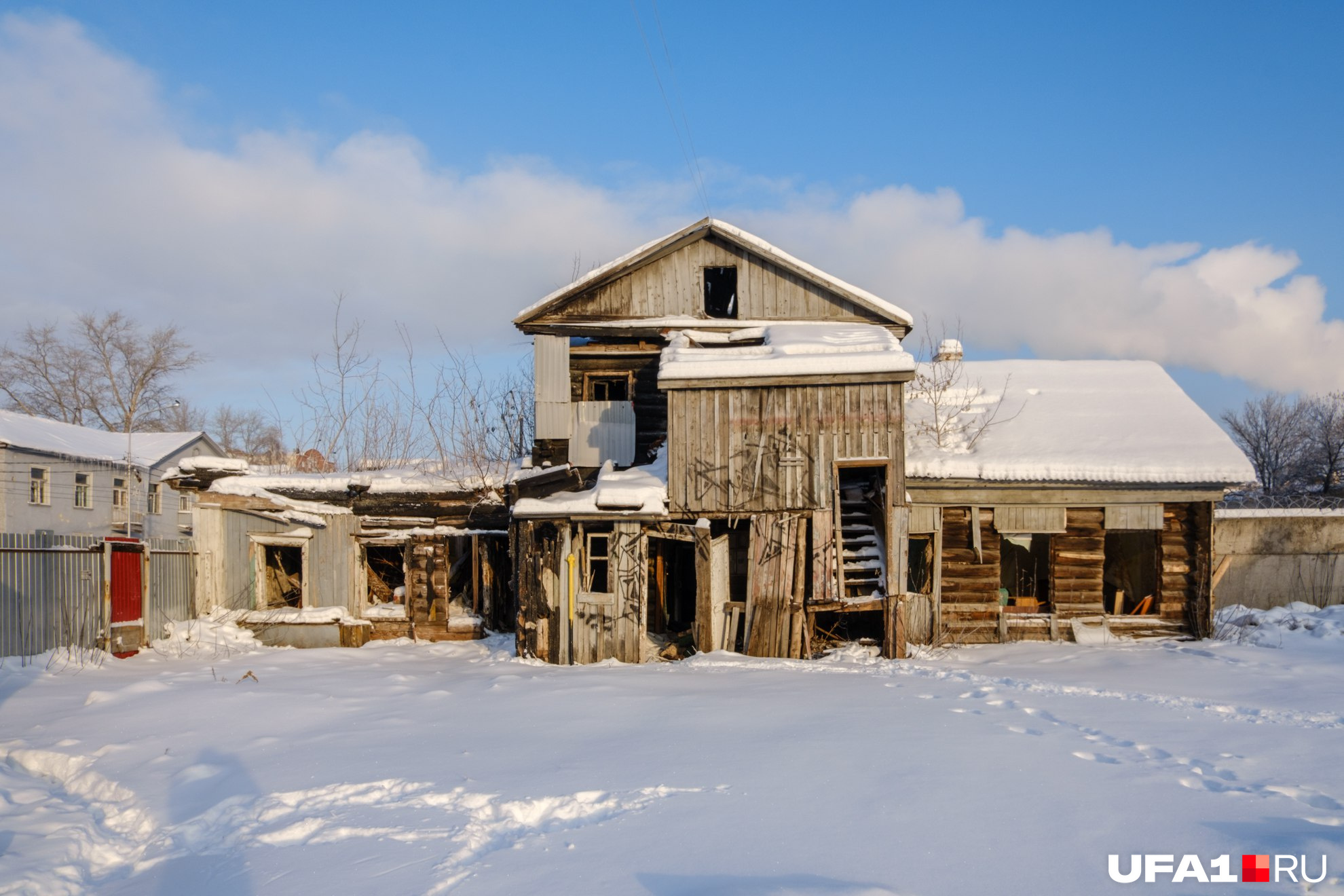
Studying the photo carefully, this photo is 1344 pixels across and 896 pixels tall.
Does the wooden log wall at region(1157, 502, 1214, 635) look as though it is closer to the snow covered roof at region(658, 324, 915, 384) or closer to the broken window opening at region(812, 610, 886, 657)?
the broken window opening at region(812, 610, 886, 657)

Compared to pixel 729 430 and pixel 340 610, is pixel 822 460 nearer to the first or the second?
pixel 729 430

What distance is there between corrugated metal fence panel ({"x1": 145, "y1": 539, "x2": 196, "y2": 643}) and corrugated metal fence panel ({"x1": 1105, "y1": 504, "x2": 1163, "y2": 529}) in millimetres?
17539

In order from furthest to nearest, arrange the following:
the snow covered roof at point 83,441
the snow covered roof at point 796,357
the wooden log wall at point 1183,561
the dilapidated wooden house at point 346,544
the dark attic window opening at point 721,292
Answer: the snow covered roof at point 83,441 → the dark attic window opening at point 721,292 → the dilapidated wooden house at point 346,544 → the wooden log wall at point 1183,561 → the snow covered roof at point 796,357

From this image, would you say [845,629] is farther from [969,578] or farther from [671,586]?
[671,586]

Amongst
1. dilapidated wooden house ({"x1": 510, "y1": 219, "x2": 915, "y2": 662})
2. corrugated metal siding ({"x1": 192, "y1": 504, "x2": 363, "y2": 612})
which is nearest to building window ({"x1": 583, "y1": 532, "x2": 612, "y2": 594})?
dilapidated wooden house ({"x1": 510, "y1": 219, "x2": 915, "y2": 662})

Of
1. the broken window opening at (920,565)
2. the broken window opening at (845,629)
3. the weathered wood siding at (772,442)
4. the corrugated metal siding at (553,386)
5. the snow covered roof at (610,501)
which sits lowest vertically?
the broken window opening at (845,629)

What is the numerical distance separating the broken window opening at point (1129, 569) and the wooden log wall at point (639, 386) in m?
9.85

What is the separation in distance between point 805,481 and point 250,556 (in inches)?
454

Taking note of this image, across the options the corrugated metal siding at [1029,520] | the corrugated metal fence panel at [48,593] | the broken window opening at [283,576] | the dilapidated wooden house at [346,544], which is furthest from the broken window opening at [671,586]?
the corrugated metal fence panel at [48,593]

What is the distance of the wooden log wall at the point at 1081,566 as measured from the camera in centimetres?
1591

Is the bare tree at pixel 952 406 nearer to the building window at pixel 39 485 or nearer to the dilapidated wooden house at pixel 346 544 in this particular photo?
the dilapidated wooden house at pixel 346 544

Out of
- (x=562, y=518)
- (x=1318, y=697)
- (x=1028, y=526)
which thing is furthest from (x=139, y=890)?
(x=1028, y=526)

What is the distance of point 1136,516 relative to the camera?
15836mm

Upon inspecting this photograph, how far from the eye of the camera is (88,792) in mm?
7164
